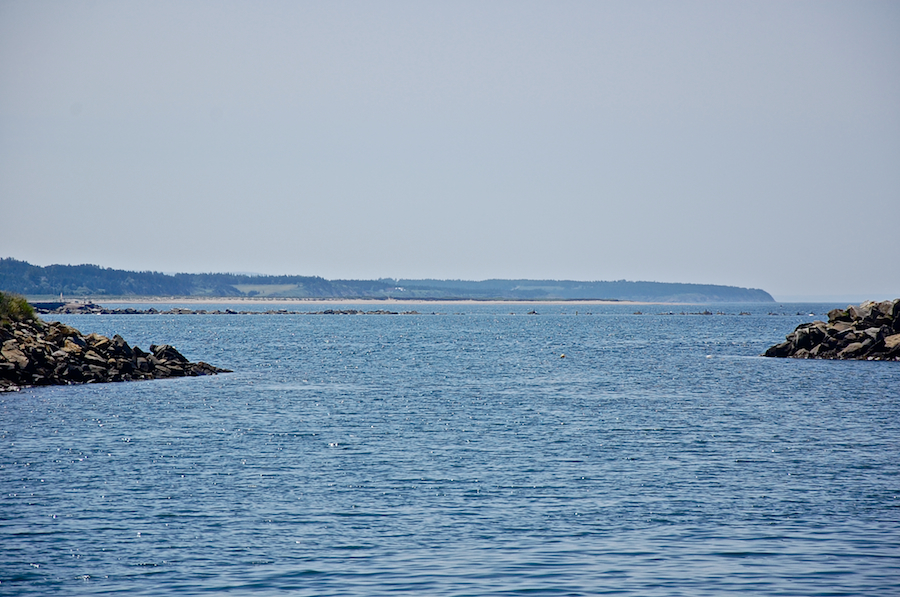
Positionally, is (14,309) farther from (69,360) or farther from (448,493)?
(448,493)

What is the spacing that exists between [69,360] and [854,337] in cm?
6193

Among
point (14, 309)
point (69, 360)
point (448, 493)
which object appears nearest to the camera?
point (448, 493)

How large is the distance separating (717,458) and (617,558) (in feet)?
40.5

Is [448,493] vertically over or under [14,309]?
under

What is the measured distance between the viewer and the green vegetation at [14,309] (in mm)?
56188

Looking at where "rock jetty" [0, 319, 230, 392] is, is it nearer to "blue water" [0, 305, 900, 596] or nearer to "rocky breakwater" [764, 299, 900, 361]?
"blue water" [0, 305, 900, 596]

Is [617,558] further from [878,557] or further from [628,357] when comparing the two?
[628,357]

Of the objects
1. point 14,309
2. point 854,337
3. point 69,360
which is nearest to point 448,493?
point 69,360

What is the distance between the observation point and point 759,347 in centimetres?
9794

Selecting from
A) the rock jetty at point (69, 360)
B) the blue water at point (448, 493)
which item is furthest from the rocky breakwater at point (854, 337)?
the rock jetty at point (69, 360)

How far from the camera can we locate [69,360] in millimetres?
52906

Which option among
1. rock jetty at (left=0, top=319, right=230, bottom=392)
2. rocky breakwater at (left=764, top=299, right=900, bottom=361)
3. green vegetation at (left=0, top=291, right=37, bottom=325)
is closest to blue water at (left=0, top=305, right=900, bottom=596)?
rock jetty at (left=0, top=319, right=230, bottom=392)

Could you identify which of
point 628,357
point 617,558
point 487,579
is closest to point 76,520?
point 487,579

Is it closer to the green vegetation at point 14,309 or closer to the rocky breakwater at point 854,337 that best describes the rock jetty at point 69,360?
the green vegetation at point 14,309
